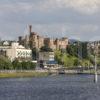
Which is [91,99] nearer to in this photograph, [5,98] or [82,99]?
[82,99]

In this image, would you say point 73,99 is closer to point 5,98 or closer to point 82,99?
point 82,99

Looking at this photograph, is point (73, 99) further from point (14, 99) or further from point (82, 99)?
point (14, 99)

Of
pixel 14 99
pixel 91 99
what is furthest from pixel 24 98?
pixel 91 99

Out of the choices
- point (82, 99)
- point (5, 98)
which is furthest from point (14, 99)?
point (82, 99)

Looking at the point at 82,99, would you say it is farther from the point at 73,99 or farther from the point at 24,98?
the point at 24,98

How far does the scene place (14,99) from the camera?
109375 millimetres

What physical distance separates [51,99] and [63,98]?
329 centimetres

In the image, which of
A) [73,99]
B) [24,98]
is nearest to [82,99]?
[73,99]

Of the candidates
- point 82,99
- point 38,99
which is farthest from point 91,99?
point 38,99

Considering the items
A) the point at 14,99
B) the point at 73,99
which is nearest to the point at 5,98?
the point at 14,99

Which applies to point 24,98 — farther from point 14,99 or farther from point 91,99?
point 91,99

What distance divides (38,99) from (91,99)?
8111mm

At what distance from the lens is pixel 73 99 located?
4318 inches

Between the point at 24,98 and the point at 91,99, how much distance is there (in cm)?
1066
